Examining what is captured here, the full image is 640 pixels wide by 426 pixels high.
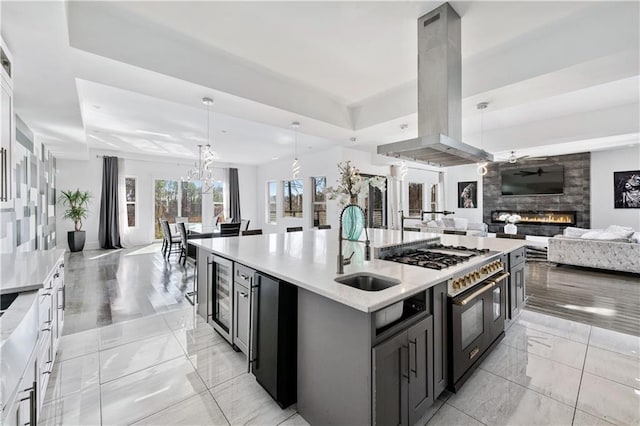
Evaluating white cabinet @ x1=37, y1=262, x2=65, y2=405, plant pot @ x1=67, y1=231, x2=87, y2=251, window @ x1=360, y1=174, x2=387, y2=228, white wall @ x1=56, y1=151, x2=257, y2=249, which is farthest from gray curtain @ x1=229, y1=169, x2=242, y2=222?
white cabinet @ x1=37, y1=262, x2=65, y2=405

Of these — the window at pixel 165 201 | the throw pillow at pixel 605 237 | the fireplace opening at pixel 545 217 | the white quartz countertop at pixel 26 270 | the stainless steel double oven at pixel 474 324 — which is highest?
the window at pixel 165 201

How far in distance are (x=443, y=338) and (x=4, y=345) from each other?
213cm

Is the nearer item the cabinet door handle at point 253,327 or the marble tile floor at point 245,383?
the marble tile floor at point 245,383

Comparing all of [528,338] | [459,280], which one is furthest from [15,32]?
[528,338]

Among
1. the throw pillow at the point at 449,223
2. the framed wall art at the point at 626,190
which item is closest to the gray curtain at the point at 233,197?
the throw pillow at the point at 449,223

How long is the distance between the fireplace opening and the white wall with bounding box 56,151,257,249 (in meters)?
10.8

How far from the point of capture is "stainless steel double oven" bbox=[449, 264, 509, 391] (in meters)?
1.79

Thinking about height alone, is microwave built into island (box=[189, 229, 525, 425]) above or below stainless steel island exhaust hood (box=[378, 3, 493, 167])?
below

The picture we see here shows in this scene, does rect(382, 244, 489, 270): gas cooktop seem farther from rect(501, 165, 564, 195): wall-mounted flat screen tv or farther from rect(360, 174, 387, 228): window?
rect(501, 165, 564, 195): wall-mounted flat screen tv

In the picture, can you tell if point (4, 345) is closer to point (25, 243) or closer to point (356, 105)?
point (25, 243)

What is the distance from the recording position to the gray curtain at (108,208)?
25.4ft

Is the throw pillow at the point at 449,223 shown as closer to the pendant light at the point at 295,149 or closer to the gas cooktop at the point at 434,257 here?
the pendant light at the point at 295,149

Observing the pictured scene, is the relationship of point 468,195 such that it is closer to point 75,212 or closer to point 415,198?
point 415,198

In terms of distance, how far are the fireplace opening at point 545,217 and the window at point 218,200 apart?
1002cm
